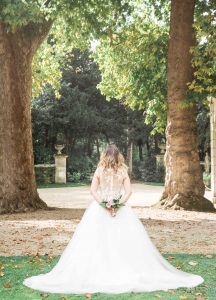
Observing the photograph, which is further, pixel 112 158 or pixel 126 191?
pixel 126 191

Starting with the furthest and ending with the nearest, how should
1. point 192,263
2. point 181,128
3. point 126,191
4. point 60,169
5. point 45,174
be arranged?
1. point 60,169
2. point 45,174
3. point 181,128
4. point 192,263
5. point 126,191

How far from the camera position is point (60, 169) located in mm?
29953

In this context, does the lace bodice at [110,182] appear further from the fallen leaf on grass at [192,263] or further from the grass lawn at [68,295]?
the fallen leaf on grass at [192,263]

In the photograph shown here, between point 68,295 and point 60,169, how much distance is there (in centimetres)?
2492

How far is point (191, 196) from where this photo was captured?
1394cm

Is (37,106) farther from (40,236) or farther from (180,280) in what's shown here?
(180,280)

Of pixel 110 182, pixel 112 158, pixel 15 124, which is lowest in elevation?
pixel 110 182

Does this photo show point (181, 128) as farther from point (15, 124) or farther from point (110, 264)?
point (110, 264)

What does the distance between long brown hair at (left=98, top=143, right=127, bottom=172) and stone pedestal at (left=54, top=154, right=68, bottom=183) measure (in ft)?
79.4

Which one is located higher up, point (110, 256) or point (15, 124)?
point (15, 124)

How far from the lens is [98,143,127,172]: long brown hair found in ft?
19.2

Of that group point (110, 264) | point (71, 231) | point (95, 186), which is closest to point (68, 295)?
point (110, 264)

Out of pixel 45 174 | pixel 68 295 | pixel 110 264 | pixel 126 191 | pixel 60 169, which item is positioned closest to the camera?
pixel 68 295

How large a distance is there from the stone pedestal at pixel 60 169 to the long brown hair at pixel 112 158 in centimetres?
2421
